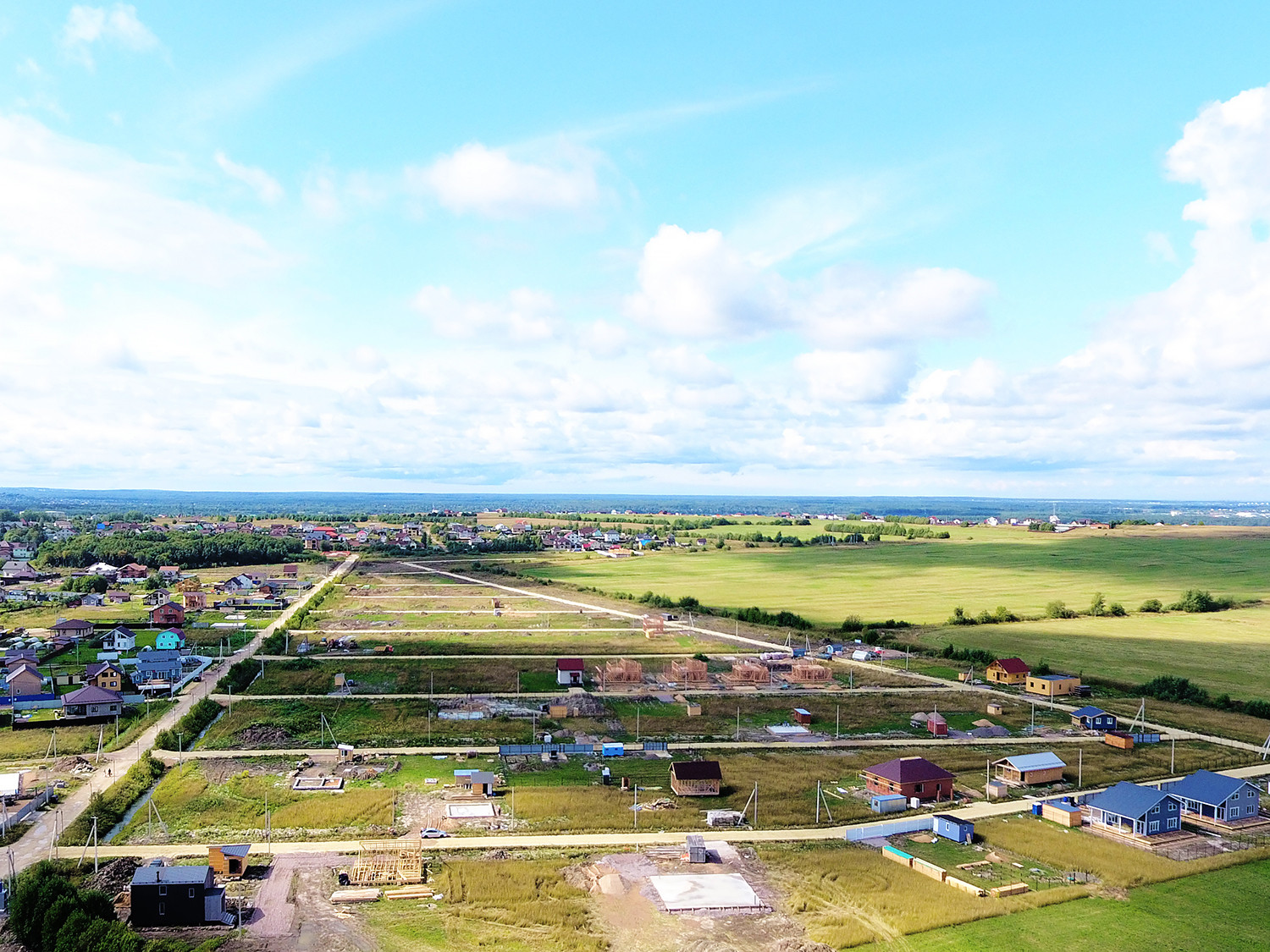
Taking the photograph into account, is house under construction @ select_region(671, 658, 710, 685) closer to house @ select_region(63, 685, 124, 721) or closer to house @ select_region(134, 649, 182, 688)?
house @ select_region(134, 649, 182, 688)

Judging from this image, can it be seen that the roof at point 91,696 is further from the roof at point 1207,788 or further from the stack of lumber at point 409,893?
the roof at point 1207,788

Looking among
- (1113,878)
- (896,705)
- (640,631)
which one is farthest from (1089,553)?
(1113,878)

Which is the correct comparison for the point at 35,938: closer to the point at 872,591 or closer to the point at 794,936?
the point at 794,936

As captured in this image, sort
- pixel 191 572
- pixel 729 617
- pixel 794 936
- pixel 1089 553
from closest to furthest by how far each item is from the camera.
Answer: pixel 794 936 < pixel 729 617 < pixel 191 572 < pixel 1089 553

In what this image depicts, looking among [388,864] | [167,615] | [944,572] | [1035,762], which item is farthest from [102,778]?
[944,572]

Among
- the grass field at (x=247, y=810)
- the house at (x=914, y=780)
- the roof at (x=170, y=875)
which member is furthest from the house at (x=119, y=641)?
the house at (x=914, y=780)

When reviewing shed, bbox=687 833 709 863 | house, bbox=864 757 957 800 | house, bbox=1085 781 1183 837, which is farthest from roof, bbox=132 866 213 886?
house, bbox=1085 781 1183 837
